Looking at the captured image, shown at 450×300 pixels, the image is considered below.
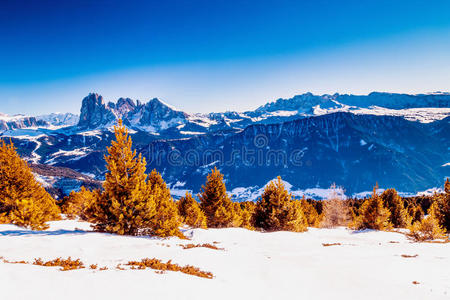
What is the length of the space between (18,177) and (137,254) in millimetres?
17359

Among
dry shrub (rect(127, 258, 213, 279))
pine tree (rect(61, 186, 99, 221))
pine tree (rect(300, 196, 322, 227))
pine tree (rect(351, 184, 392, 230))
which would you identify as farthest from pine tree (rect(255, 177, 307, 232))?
pine tree (rect(300, 196, 322, 227))

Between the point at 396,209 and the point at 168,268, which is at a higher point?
the point at 168,268

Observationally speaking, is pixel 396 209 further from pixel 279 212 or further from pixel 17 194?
pixel 17 194

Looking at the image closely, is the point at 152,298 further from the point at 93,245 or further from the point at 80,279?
the point at 93,245

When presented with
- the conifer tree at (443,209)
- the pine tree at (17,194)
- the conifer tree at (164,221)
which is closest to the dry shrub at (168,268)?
the conifer tree at (164,221)

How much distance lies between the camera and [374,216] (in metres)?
31.2

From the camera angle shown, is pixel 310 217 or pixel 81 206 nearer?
pixel 81 206

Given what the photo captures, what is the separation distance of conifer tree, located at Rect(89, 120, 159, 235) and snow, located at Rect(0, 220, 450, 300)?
1502mm

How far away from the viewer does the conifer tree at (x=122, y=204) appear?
1775cm

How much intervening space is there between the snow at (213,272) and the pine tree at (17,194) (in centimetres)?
181

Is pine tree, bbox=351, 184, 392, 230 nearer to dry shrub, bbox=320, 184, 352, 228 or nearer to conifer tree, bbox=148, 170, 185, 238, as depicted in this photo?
dry shrub, bbox=320, 184, 352, 228

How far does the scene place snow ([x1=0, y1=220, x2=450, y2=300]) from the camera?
7.20m

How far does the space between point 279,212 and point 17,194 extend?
25580mm

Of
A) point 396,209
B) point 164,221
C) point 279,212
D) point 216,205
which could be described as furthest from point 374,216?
point 164,221
